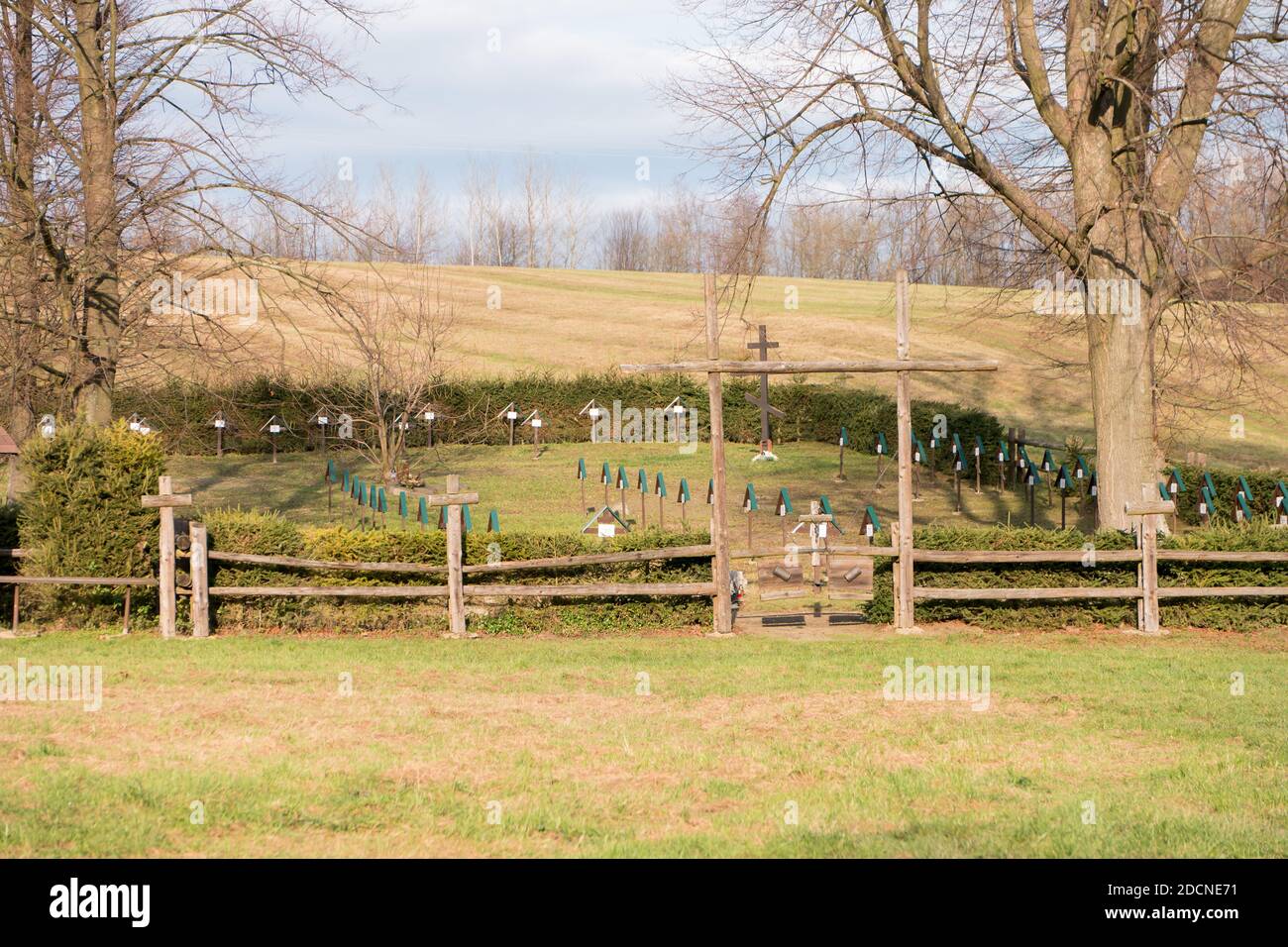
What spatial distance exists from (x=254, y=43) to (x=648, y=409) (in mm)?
22747

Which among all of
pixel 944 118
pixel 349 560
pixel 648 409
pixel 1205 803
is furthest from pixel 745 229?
pixel 648 409

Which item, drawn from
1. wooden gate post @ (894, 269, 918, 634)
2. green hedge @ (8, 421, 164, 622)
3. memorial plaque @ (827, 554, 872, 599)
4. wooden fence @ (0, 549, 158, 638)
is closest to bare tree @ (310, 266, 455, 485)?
green hedge @ (8, 421, 164, 622)

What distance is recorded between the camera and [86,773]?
795 cm

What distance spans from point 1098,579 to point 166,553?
11907 mm

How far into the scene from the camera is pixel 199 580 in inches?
589

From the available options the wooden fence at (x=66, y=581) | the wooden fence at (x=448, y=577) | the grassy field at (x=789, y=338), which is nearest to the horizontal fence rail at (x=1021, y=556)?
the wooden fence at (x=448, y=577)

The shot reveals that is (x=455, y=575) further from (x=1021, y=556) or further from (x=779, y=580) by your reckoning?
(x=1021, y=556)

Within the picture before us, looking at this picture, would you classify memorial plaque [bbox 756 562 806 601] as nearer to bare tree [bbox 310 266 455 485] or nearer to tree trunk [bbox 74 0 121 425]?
tree trunk [bbox 74 0 121 425]

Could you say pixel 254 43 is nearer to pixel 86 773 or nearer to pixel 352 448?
pixel 86 773

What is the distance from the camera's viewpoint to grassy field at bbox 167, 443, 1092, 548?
27562 mm

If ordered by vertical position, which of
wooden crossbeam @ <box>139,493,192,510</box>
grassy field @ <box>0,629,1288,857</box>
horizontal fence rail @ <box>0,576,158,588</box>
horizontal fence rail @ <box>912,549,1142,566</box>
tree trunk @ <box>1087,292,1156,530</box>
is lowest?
grassy field @ <box>0,629,1288,857</box>

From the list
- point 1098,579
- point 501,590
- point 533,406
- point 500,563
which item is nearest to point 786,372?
point 500,563

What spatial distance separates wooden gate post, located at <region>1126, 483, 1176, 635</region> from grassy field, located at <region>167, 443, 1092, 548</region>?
30.2 feet

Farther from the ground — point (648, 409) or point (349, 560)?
point (648, 409)
